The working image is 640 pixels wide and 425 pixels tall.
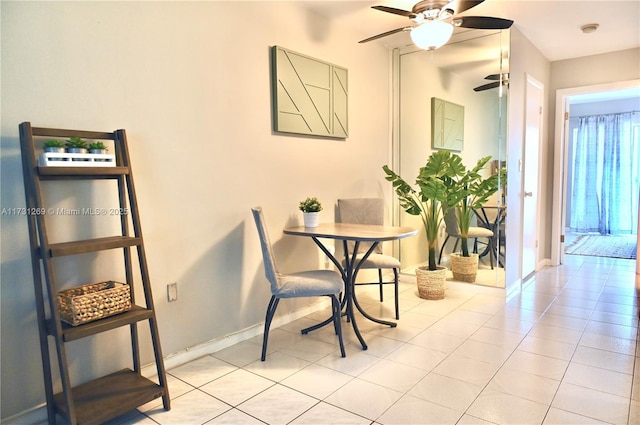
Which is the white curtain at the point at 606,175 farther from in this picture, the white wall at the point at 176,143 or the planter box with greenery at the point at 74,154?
the planter box with greenery at the point at 74,154

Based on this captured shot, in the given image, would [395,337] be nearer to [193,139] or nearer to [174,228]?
[174,228]

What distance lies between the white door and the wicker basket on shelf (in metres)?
3.72

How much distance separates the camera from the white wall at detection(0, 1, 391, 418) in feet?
5.89

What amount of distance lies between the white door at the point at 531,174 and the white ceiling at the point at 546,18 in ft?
1.60

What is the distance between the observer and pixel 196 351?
2.50 metres

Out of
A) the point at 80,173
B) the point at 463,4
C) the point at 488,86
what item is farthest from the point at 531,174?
the point at 80,173

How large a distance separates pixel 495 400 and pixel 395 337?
0.89 m

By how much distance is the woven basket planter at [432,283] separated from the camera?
11.9 ft

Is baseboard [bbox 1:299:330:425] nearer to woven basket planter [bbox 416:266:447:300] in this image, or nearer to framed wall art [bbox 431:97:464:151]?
woven basket planter [bbox 416:266:447:300]

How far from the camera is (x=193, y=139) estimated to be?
2439mm

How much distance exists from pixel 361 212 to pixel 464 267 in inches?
49.1

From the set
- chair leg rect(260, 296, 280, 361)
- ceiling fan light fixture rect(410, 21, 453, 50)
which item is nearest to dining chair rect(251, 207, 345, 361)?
chair leg rect(260, 296, 280, 361)

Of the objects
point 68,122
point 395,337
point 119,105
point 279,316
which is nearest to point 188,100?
point 119,105

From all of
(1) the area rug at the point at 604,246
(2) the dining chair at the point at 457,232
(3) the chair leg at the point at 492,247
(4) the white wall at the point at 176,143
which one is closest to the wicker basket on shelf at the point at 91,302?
(4) the white wall at the point at 176,143
